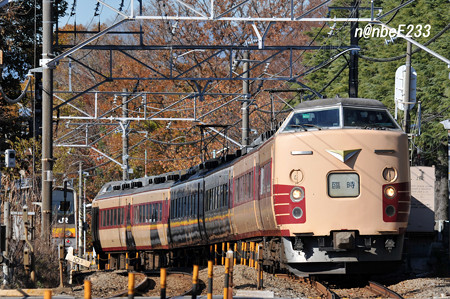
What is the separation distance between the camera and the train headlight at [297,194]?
15.7 meters

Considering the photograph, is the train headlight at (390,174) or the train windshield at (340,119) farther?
the train windshield at (340,119)

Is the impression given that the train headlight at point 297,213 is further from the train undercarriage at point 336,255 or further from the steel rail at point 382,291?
the steel rail at point 382,291

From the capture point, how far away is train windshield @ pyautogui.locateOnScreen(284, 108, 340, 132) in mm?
16295

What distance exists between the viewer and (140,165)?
59.8 m

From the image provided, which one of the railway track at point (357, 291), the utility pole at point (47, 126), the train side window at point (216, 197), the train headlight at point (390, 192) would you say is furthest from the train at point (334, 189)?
the train side window at point (216, 197)

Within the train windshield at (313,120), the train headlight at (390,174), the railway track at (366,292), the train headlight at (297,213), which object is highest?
the train windshield at (313,120)

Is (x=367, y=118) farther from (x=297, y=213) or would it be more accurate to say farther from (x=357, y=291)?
(x=357, y=291)

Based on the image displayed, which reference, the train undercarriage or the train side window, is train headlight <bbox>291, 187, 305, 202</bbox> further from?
the train side window

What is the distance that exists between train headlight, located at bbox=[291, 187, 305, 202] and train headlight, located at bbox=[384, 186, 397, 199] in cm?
139

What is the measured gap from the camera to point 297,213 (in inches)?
617

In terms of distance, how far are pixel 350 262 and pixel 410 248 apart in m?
7.10

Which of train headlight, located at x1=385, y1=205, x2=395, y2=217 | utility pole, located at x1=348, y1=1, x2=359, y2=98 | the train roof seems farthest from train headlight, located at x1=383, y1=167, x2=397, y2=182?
utility pole, located at x1=348, y1=1, x2=359, y2=98

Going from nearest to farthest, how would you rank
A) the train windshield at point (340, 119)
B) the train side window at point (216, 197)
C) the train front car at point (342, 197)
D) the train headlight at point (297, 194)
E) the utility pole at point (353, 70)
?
the train front car at point (342, 197)
the train headlight at point (297, 194)
the train windshield at point (340, 119)
the utility pole at point (353, 70)
the train side window at point (216, 197)

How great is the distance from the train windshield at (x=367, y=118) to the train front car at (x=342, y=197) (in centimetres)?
42
